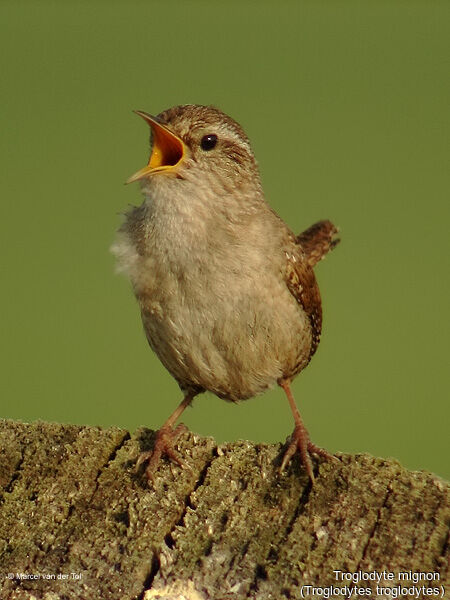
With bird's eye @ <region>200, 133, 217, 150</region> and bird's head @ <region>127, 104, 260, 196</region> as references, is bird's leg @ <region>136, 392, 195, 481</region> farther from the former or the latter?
bird's eye @ <region>200, 133, 217, 150</region>

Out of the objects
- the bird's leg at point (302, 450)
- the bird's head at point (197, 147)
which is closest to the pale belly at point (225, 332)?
the bird's head at point (197, 147)

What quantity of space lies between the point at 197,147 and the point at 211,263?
22.1 inches

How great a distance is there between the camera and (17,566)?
Result: 2.32 meters

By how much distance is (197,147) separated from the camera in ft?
12.6

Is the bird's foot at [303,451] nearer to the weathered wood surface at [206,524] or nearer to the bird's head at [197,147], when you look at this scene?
the weathered wood surface at [206,524]

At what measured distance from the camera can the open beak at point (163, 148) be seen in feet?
12.1

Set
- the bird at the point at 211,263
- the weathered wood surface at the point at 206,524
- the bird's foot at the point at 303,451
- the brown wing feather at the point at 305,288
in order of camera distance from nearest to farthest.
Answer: the weathered wood surface at the point at 206,524
the bird's foot at the point at 303,451
the bird at the point at 211,263
the brown wing feather at the point at 305,288

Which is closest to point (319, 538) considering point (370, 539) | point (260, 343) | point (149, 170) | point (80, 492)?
point (370, 539)

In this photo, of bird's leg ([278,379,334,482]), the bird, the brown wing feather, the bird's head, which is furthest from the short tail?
bird's leg ([278,379,334,482])

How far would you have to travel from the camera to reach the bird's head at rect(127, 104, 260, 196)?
3.76m

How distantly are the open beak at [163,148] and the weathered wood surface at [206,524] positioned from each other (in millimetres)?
1483

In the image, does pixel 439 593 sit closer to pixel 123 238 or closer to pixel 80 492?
pixel 80 492

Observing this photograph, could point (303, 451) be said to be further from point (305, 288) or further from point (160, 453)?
point (305, 288)

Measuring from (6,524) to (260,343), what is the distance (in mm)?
1639
